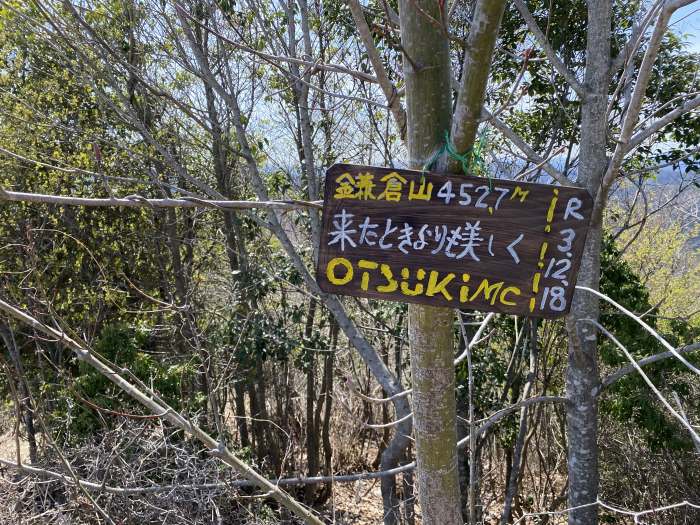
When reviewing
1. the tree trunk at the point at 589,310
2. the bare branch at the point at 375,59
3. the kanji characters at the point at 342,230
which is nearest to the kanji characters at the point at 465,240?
the kanji characters at the point at 342,230

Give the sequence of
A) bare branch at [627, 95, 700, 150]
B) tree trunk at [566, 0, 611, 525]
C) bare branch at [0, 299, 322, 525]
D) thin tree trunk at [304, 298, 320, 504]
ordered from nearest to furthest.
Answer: bare branch at [0, 299, 322, 525] → bare branch at [627, 95, 700, 150] → tree trunk at [566, 0, 611, 525] → thin tree trunk at [304, 298, 320, 504]

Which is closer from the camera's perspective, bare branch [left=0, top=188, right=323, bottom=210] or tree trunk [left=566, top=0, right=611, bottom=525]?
bare branch [left=0, top=188, right=323, bottom=210]

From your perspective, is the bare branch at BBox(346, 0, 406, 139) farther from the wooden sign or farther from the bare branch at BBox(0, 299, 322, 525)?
the bare branch at BBox(0, 299, 322, 525)

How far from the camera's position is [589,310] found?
2920mm

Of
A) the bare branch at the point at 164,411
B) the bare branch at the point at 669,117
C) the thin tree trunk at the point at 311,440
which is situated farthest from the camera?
the thin tree trunk at the point at 311,440

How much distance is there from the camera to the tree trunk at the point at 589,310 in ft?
8.90

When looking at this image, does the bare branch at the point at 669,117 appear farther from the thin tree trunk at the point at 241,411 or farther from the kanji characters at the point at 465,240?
the thin tree trunk at the point at 241,411

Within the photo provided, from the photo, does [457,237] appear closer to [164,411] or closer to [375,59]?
[375,59]

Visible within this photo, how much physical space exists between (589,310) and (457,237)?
73.0 inches

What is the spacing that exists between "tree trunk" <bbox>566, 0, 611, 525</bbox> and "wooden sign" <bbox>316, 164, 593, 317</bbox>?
1.45 m

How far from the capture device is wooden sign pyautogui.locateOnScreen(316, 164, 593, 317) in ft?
4.47

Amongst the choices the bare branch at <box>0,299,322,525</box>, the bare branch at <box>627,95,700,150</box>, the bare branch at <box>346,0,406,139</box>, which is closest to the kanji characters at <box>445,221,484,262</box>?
the bare branch at <box>346,0,406,139</box>

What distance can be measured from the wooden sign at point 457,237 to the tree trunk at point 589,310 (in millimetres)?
1448

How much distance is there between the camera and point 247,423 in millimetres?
6035
